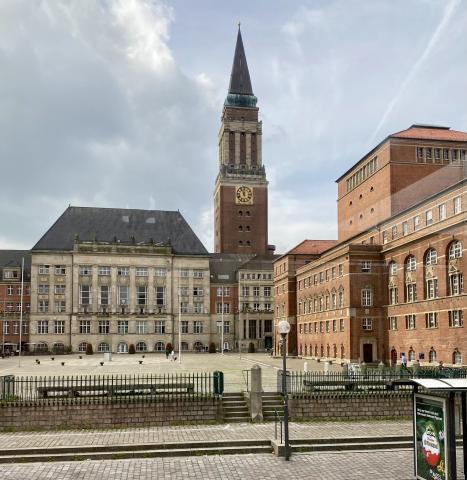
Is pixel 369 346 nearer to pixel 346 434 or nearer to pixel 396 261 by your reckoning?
pixel 396 261

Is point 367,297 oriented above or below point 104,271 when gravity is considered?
below

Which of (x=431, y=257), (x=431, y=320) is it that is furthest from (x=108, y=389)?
(x=431, y=257)

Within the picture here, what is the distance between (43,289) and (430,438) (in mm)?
101739

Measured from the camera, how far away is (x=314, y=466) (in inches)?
767

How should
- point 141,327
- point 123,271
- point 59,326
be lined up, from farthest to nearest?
point 123,271 < point 141,327 < point 59,326

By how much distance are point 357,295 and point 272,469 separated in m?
52.4

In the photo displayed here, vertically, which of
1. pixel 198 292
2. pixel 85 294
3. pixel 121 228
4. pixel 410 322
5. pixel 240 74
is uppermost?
pixel 240 74

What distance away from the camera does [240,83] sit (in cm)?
14688

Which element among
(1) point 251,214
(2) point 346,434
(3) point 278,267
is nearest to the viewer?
→ (2) point 346,434

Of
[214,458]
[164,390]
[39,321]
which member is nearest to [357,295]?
[164,390]

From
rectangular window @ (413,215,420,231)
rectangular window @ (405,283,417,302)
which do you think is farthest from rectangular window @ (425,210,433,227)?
rectangular window @ (405,283,417,302)

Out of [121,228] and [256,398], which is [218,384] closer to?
[256,398]

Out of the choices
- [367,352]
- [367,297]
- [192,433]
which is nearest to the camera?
[192,433]

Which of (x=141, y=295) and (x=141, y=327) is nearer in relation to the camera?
(x=141, y=327)
